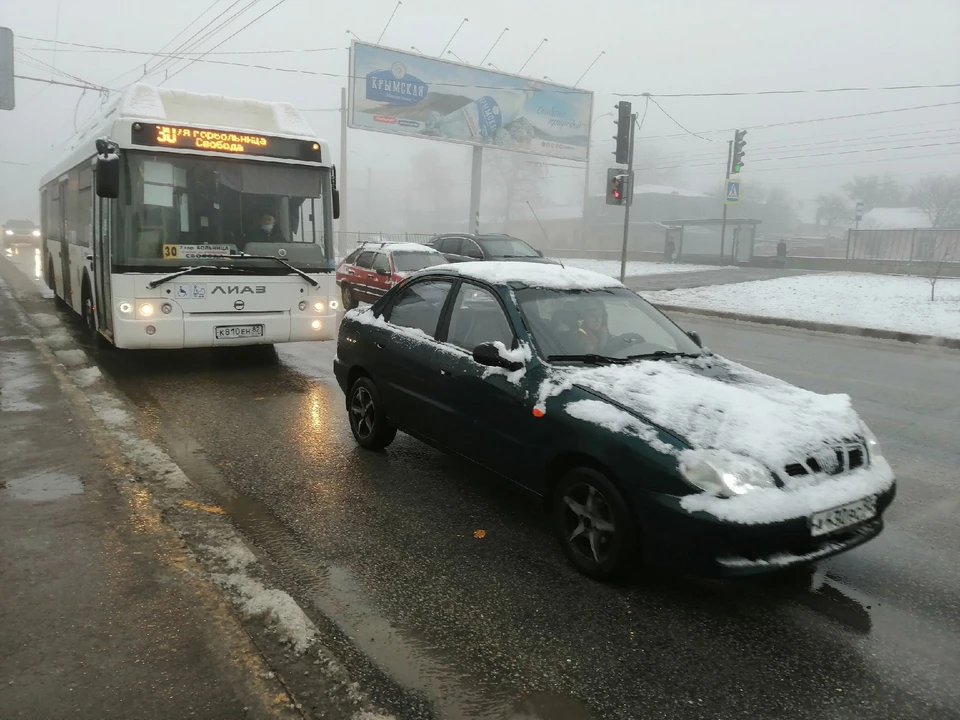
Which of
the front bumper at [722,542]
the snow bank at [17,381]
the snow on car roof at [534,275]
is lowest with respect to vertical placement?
the snow bank at [17,381]

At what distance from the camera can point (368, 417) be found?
19.7ft

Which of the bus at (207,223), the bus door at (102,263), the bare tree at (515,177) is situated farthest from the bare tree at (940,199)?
the bus door at (102,263)

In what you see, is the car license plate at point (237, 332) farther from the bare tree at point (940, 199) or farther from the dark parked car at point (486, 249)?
the bare tree at point (940, 199)

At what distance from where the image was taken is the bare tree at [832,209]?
3578 inches

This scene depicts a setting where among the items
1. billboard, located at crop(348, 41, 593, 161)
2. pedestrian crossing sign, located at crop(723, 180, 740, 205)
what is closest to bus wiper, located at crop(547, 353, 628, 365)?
billboard, located at crop(348, 41, 593, 161)

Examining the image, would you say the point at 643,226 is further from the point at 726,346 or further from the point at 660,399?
the point at 660,399

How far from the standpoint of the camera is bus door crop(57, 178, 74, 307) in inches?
466

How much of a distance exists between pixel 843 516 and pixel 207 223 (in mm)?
7159

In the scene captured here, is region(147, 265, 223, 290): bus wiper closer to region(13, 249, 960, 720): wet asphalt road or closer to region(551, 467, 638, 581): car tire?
region(13, 249, 960, 720): wet asphalt road

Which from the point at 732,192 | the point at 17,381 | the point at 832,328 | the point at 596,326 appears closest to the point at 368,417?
the point at 596,326

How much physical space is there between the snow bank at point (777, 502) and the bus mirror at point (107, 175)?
690cm

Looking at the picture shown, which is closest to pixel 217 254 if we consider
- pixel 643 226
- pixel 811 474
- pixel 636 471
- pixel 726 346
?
pixel 636 471

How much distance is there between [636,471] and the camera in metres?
3.54

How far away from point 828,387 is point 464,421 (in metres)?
6.32
